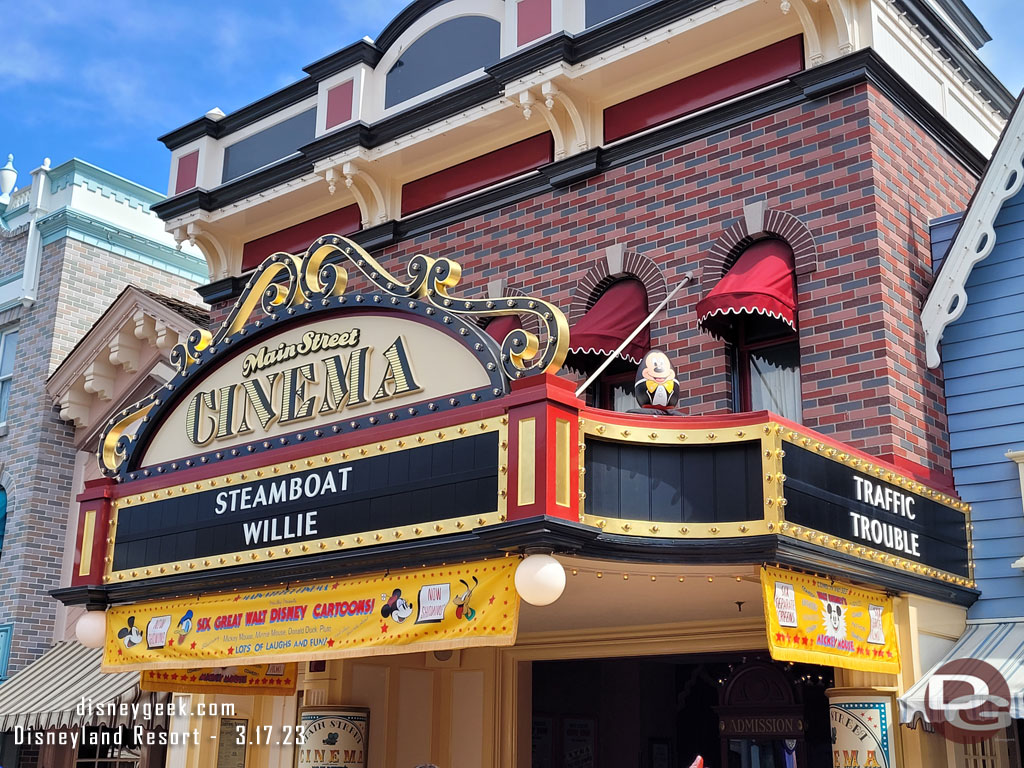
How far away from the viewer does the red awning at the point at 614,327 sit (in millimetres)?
12562

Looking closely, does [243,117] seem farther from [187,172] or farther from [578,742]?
[578,742]

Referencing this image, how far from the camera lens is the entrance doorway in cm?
1280

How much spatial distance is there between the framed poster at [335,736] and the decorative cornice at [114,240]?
11.7m

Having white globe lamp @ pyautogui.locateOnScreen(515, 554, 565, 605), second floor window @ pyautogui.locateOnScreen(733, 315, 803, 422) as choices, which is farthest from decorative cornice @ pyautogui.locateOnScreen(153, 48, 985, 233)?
white globe lamp @ pyautogui.locateOnScreen(515, 554, 565, 605)

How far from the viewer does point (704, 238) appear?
12.6m

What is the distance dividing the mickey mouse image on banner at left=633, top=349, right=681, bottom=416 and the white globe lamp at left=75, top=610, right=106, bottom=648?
663 cm

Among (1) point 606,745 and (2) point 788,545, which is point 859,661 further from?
(1) point 606,745

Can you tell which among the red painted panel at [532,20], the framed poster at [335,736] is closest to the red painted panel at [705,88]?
the red painted panel at [532,20]

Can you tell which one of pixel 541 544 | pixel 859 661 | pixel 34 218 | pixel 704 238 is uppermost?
pixel 34 218

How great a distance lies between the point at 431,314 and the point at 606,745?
7.11 metres

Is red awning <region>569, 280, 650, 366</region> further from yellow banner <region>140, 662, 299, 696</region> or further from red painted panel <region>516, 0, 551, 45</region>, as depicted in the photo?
yellow banner <region>140, 662, 299, 696</region>

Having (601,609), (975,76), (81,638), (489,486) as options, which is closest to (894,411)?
(601,609)

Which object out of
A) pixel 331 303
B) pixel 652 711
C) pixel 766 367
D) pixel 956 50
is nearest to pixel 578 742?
pixel 652 711

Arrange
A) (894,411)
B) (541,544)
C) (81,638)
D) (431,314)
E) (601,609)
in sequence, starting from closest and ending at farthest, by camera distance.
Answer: (541,544), (431,314), (894,411), (601,609), (81,638)
